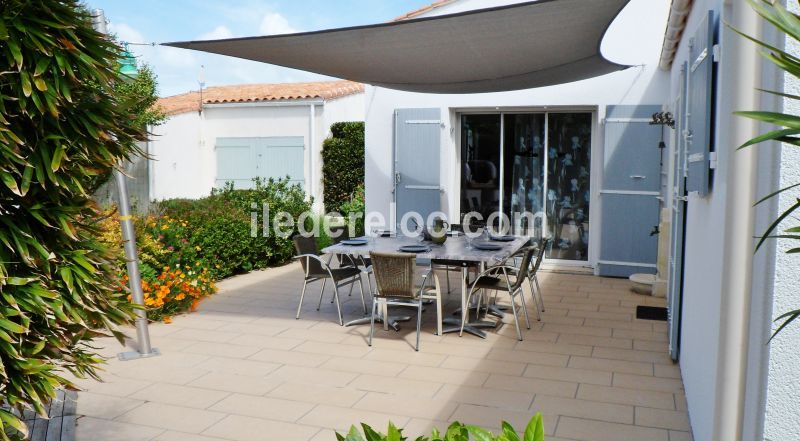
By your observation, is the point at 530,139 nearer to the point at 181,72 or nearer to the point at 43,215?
the point at 43,215

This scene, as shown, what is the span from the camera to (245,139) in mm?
13617

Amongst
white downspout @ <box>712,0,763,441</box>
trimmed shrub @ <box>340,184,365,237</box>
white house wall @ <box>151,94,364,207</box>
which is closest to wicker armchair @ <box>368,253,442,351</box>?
white downspout @ <box>712,0,763,441</box>

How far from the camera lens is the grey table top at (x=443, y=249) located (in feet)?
19.2

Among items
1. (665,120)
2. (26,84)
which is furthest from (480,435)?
(665,120)

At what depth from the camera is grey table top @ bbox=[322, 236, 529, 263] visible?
5840 mm

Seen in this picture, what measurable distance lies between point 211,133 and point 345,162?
121 inches

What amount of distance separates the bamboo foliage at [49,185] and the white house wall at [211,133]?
10600 mm

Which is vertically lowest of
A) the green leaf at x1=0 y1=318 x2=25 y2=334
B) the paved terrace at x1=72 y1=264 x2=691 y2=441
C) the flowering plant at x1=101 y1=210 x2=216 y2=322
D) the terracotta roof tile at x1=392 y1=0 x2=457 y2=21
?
the paved terrace at x1=72 y1=264 x2=691 y2=441

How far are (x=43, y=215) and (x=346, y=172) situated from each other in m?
10.6

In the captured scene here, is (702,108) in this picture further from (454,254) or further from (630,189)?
(630,189)

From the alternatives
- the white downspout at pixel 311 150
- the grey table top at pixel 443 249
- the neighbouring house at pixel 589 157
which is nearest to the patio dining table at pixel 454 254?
the grey table top at pixel 443 249

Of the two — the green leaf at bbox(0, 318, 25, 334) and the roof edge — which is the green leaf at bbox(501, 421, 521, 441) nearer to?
the green leaf at bbox(0, 318, 25, 334)

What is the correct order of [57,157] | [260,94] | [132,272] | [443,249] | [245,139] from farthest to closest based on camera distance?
[260,94]
[245,139]
[443,249]
[132,272]
[57,157]

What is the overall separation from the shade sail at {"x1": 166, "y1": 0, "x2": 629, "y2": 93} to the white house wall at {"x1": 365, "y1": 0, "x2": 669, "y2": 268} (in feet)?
8.71
